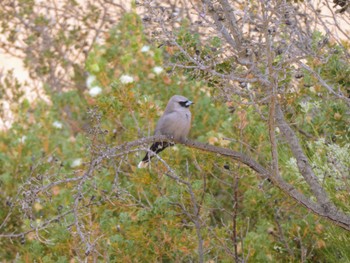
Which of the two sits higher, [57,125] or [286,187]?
[286,187]

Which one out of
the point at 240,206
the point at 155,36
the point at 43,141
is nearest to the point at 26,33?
the point at 43,141

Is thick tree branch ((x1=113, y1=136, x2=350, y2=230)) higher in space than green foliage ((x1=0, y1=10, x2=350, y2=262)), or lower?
higher

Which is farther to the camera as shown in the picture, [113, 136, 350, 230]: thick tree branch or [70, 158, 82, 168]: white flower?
[70, 158, 82, 168]: white flower

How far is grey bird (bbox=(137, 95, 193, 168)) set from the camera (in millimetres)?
6172

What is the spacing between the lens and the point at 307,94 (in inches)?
257

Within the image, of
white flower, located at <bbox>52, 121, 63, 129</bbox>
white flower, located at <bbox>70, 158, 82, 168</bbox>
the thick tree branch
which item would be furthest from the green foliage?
white flower, located at <bbox>52, 121, 63, 129</bbox>

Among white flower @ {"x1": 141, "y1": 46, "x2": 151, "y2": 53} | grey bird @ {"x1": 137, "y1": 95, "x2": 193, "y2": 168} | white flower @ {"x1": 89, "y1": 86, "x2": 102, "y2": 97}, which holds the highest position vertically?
grey bird @ {"x1": 137, "y1": 95, "x2": 193, "y2": 168}

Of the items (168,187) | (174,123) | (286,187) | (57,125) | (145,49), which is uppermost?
(286,187)

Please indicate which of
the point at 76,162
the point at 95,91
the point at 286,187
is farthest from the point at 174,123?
the point at 286,187

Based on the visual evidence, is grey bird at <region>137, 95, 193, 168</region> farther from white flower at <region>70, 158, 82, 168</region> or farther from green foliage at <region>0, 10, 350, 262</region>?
white flower at <region>70, 158, 82, 168</region>

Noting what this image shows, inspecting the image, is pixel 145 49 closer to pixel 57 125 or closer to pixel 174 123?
pixel 57 125

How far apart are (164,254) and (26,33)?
554 cm

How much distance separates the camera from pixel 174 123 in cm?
632

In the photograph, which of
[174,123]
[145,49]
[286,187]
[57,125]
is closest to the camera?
[286,187]
